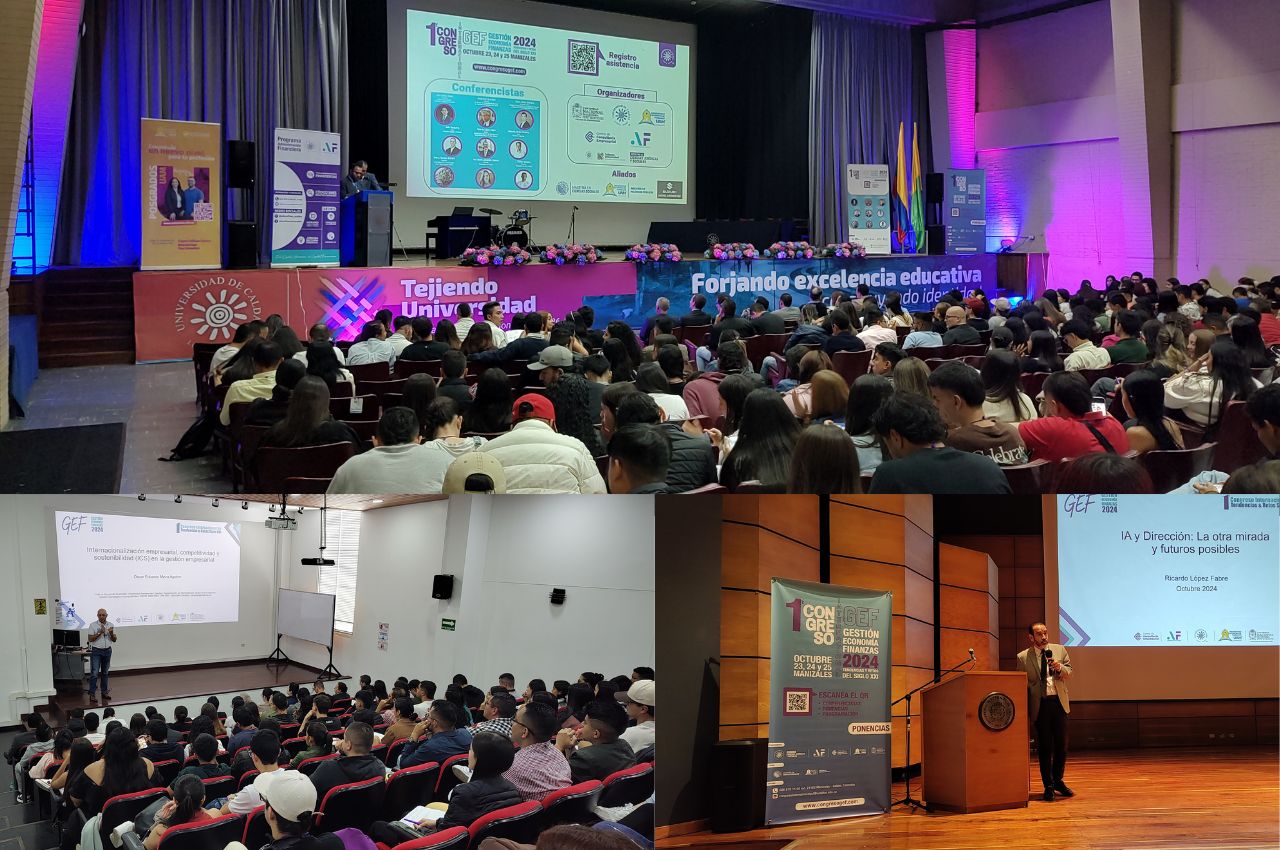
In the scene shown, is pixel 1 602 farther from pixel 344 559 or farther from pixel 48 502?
pixel 344 559

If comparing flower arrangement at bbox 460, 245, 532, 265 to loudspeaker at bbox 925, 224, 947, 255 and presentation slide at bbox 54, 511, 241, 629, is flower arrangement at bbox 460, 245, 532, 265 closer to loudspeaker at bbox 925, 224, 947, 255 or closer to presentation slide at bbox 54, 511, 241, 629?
loudspeaker at bbox 925, 224, 947, 255

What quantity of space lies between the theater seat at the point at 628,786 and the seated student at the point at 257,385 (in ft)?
13.8

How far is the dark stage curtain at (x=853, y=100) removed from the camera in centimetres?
1873

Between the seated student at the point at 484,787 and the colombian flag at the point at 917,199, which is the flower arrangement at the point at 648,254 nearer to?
the colombian flag at the point at 917,199

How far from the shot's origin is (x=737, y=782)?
282cm

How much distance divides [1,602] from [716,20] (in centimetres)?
1784

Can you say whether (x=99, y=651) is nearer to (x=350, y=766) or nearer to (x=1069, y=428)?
(x=350, y=766)

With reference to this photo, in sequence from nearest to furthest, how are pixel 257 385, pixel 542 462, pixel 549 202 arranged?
1. pixel 542 462
2. pixel 257 385
3. pixel 549 202

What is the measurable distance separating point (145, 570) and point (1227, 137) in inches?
635

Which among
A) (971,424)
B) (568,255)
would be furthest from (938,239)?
Answer: (971,424)

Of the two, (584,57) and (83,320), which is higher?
(584,57)

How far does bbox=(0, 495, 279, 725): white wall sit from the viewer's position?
8.28 feet

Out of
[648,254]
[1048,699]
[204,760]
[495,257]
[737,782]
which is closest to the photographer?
[204,760]

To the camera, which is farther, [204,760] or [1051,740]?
[1051,740]
